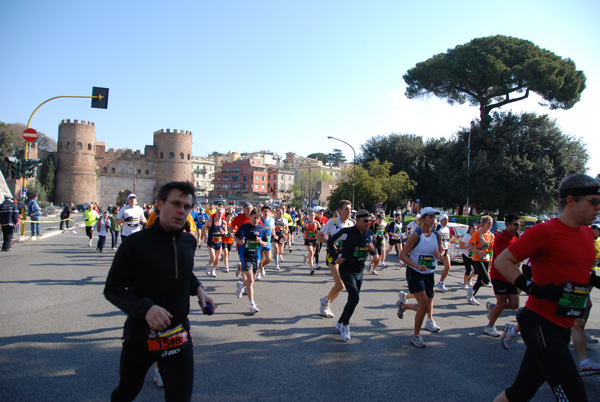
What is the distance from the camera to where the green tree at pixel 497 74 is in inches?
1409

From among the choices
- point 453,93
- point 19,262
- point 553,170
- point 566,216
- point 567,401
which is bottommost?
point 19,262

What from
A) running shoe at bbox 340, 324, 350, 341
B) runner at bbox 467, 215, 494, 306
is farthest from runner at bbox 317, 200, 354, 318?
runner at bbox 467, 215, 494, 306

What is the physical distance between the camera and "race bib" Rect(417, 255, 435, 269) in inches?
230

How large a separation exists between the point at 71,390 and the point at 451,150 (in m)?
39.2

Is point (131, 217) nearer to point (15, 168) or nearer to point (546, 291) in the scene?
point (546, 291)

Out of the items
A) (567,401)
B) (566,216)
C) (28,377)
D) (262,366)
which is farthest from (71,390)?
(566,216)

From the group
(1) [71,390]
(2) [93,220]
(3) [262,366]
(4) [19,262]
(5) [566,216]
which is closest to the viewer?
(5) [566,216]

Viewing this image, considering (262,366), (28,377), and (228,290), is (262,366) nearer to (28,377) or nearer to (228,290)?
(28,377)

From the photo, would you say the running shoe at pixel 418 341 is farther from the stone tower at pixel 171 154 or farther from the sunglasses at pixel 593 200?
the stone tower at pixel 171 154

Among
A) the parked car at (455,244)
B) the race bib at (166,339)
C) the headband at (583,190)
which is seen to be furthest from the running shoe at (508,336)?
the parked car at (455,244)

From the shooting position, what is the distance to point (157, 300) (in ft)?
8.63

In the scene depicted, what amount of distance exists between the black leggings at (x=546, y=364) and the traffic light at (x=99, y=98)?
1694 centimetres

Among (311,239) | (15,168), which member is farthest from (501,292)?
(15,168)

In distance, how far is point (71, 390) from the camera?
3883 millimetres
